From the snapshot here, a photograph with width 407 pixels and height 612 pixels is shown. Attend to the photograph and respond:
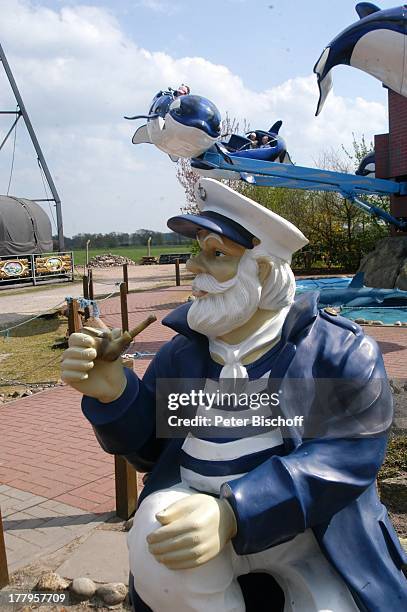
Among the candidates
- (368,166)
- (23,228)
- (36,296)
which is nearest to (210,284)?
(368,166)

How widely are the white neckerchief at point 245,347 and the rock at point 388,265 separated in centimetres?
1098

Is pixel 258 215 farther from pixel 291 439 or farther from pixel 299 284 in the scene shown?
pixel 299 284

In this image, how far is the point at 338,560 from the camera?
1.59 metres

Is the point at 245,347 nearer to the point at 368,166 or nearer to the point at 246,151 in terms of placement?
the point at 246,151

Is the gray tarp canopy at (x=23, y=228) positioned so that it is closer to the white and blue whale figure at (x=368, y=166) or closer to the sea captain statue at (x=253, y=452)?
the white and blue whale figure at (x=368, y=166)

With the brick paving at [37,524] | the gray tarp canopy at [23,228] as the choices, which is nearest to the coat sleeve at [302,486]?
the brick paving at [37,524]

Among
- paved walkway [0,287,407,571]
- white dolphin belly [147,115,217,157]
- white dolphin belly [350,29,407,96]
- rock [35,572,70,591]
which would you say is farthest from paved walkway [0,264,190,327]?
rock [35,572,70,591]

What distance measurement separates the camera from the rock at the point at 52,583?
2680mm

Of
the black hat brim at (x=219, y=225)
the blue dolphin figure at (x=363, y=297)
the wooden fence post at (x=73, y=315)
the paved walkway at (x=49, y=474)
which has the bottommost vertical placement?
the paved walkway at (x=49, y=474)

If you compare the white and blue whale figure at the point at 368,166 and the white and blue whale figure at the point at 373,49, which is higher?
the white and blue whale figure at the point at 373,49

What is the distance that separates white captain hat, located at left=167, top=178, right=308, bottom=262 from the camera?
1767 mm

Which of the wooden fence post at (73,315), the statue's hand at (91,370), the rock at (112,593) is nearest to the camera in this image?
the statue's hand at (91,370)

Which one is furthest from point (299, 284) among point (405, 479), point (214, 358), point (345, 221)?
point (214, 358)

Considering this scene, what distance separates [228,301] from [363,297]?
11.0m
